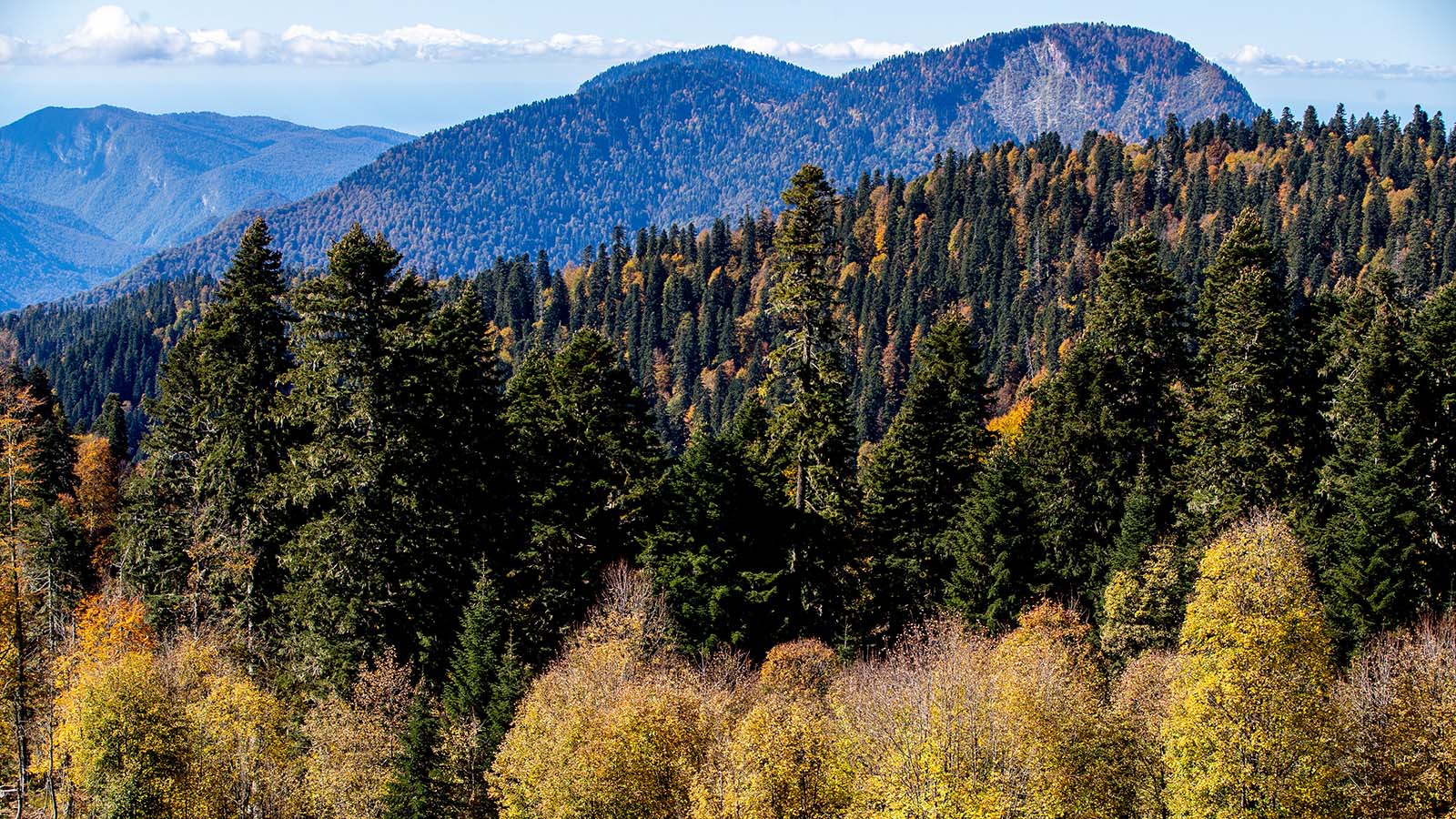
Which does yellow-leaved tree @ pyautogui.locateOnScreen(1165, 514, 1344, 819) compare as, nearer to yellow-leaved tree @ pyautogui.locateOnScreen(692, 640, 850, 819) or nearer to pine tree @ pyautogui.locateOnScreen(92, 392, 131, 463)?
yellow-leaved tree @ pyautogui.locateOnScreen(692, 640, 850, 819)

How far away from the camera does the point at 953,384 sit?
5441 cm

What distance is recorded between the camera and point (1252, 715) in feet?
91.7

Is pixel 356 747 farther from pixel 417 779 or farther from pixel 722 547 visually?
pixel 722 547

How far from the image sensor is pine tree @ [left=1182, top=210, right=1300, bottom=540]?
44.6 metres

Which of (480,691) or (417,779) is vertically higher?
(480,691)

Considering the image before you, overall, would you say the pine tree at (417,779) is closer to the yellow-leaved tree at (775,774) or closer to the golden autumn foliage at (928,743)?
the yellow-leaved tree at (775,774)

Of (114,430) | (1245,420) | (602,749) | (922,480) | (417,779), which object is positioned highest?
→ (1245,420)

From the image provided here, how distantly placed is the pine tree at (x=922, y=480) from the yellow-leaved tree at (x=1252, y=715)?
18772 millimetres

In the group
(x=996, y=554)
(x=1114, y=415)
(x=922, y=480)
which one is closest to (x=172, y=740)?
(x=996, y=554)

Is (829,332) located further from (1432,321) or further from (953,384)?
(1432,321)

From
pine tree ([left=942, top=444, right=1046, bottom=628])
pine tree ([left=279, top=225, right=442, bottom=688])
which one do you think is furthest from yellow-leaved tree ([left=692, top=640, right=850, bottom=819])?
pine tree ([left=942, top=444, right=1046, bottom=628])

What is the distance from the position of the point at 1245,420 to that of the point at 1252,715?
2023 cm

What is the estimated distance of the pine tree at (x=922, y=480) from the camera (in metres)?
50.9

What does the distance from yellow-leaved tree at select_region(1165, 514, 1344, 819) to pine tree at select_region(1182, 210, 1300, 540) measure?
13.1 meters
